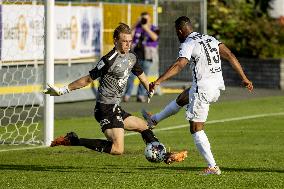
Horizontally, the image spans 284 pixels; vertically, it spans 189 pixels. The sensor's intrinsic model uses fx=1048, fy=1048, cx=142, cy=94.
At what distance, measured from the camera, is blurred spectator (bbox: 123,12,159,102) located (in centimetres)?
2547

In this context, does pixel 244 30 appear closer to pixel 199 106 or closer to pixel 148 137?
pixel 148 137

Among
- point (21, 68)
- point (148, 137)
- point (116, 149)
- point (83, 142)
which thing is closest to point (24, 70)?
point (21, 68)

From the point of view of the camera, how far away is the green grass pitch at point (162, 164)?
12.5 metres

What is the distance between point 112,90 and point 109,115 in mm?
335

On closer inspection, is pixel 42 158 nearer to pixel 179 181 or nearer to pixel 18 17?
pixel 179 181

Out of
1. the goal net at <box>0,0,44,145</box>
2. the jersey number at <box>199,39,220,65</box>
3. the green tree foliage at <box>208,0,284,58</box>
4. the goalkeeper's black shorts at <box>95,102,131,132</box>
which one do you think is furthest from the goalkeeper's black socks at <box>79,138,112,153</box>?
the green tree foliage at <box>208,0,284,58</box>

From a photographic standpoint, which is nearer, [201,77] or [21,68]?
[201,77]

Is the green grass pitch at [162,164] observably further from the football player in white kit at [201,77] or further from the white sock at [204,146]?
the football player in white kit at [201,77]

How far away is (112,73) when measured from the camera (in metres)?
13.4

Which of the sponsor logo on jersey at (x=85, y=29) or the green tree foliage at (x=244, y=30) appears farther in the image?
the green tree foliage at (x=244, y=30)

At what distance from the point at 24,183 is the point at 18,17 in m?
10.8

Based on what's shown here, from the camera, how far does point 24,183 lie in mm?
12508

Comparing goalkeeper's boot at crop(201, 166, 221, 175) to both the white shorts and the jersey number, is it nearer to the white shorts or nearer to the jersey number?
the white shorts

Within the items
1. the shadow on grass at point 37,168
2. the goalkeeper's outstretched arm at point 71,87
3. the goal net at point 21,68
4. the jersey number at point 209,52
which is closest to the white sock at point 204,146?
the jersey number at point 209,52
